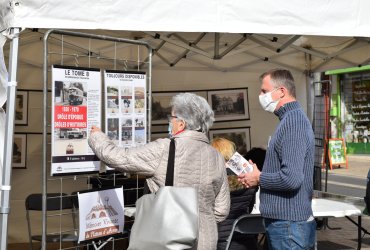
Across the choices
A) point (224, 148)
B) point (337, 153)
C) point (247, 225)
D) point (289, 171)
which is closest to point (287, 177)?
point (289, 171)

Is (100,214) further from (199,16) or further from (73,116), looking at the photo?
(199,16)

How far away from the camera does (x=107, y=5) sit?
126 inches

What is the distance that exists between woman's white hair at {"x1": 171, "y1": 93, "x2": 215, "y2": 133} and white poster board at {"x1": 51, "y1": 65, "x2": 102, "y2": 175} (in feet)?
2.62

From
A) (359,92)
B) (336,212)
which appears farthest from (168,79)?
Result: (359,92)

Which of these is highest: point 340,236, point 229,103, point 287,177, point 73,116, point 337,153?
point 229,103

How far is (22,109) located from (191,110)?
425 cm

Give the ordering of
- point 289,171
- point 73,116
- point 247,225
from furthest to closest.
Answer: point 247,225 → point 73,116 → point 289,171

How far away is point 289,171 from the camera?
2.75 meters

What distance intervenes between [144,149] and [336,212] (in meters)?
2.39

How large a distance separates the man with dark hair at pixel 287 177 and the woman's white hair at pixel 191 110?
0.41 metres

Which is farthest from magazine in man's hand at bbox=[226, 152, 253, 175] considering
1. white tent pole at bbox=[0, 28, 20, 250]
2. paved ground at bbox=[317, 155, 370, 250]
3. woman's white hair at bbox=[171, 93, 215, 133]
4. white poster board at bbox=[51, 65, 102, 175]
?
paved ground at bbox=[317, 155, 370, 250]

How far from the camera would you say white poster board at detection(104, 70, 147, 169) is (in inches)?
141

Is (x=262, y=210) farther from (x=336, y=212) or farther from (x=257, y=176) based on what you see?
(x=336, y=212)

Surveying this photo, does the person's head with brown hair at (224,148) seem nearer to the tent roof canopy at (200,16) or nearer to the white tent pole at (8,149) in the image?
the tent roof canopy at (200,16)
